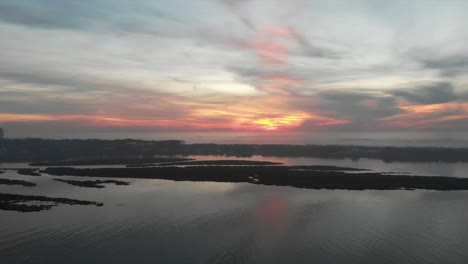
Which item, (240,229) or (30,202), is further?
(30,202)

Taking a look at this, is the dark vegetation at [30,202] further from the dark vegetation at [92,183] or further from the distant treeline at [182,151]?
the distant treeline at [182,151]

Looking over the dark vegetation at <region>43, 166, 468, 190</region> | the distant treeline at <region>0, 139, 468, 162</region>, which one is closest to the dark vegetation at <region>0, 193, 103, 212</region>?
the dark vegetation at <region>43, 166, 468, 190</region>

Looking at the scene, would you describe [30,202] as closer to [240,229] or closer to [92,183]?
[92,183]

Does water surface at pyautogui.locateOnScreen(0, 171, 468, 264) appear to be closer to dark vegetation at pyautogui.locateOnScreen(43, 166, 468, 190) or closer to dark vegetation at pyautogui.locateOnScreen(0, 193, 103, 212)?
dark vegetation at pyautogui.locateOnScreen(0, 193, 103, 212)

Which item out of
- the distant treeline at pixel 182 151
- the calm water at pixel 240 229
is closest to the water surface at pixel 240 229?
the calm water at pixel 240 229

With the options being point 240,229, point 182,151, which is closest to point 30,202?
point 240,229

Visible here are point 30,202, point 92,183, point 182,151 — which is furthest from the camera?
point 182,151
